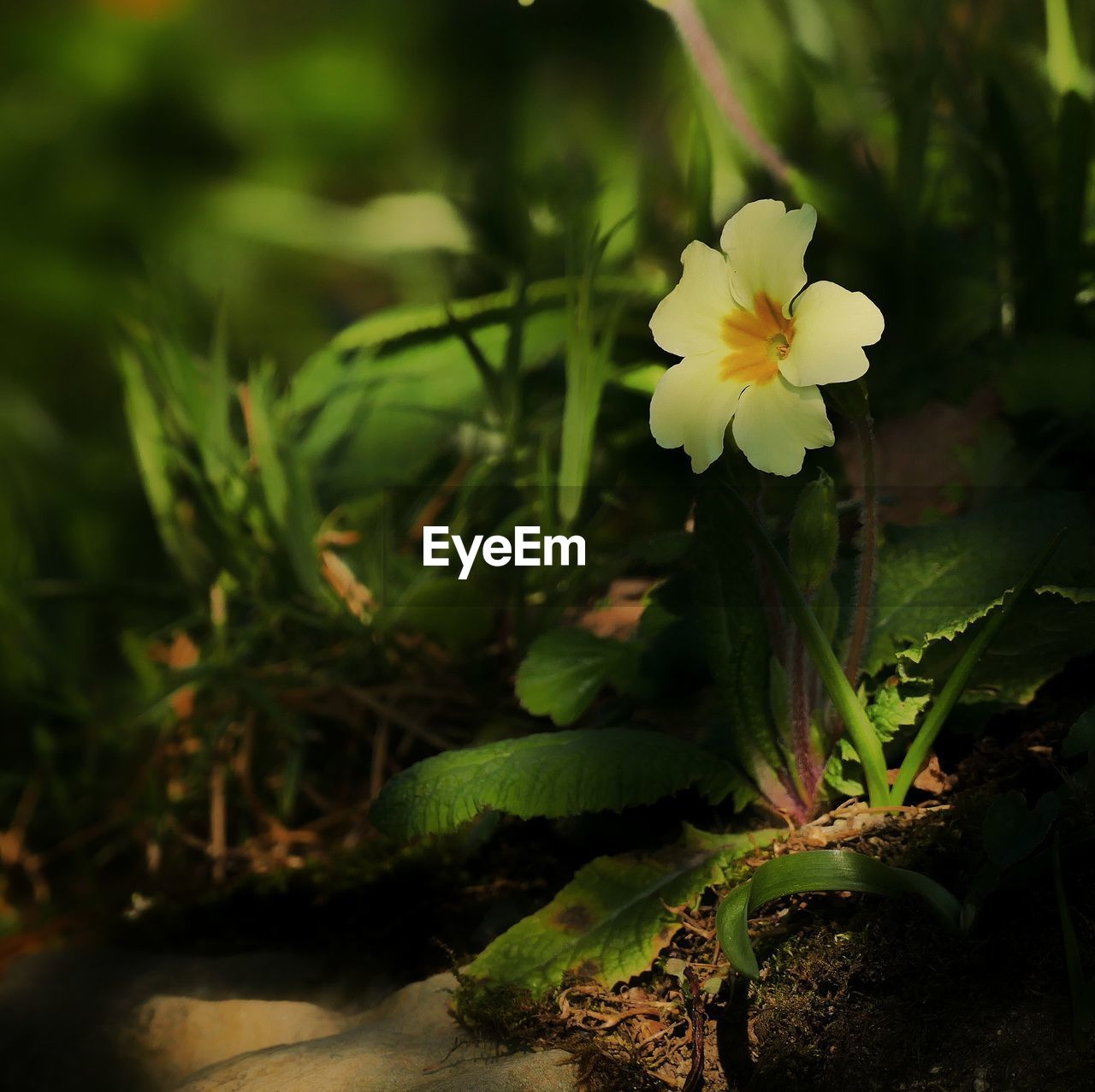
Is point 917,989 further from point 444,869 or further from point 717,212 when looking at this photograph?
point 717,212

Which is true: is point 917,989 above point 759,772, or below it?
below

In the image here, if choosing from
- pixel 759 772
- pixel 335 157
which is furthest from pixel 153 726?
pixel 335 157

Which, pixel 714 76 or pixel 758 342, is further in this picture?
pixel 714 76

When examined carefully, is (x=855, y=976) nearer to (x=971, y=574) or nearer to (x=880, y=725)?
(x=880, y=725)

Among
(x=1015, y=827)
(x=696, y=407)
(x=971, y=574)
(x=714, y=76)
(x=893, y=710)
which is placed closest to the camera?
(x=1015, y=827)

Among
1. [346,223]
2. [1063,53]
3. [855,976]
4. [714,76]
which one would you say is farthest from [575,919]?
[346,223]

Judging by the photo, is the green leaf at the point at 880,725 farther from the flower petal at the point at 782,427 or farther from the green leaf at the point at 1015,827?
the flower petal at the point at 782,427
